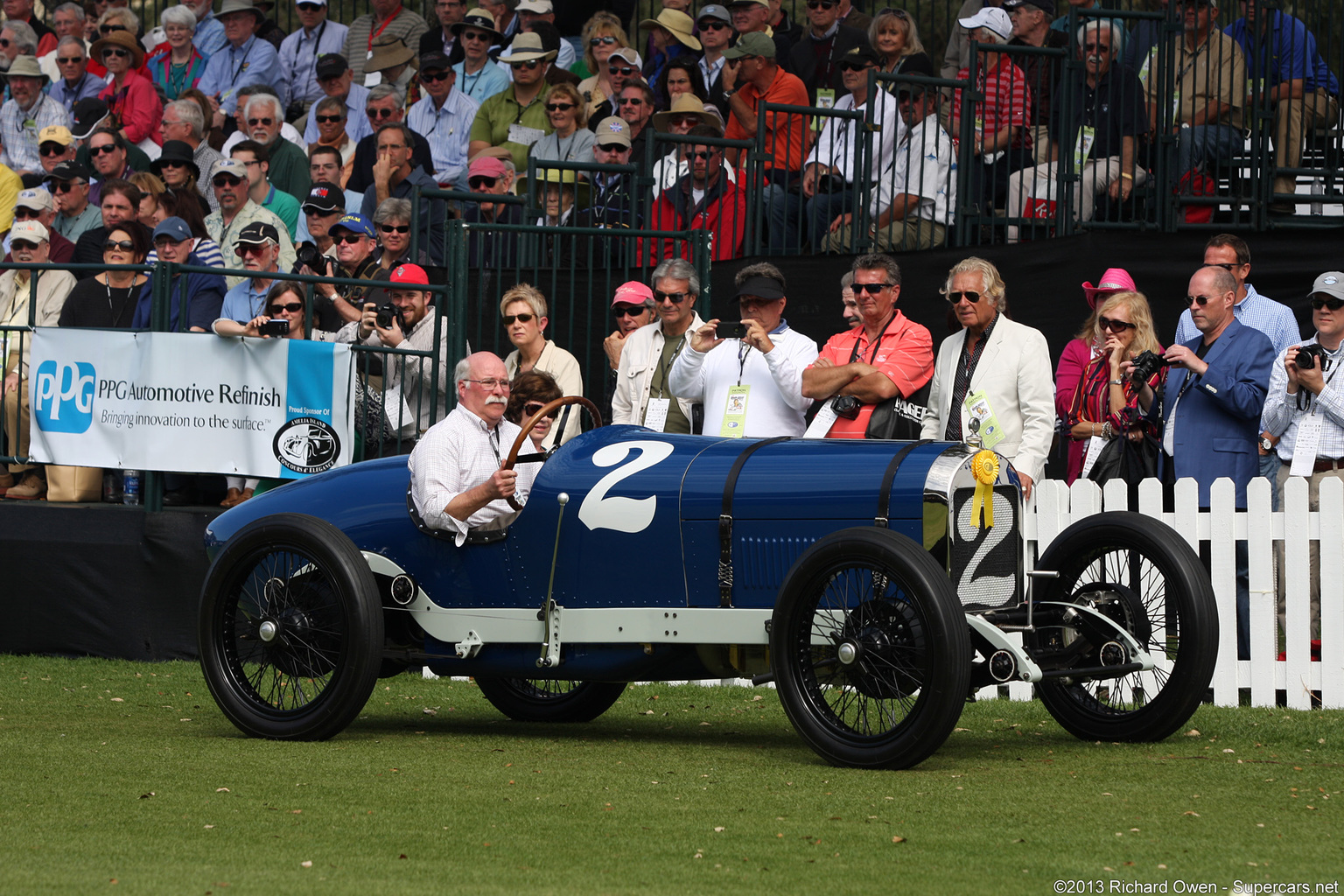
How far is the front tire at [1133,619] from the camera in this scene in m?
6.71

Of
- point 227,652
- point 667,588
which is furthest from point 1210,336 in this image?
point 227,652

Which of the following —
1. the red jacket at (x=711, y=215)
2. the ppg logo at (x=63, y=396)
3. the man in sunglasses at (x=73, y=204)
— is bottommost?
the ppg logo at (x=63, y=396)

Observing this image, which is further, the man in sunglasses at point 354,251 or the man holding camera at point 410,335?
the man in sunglasses at point 354,251

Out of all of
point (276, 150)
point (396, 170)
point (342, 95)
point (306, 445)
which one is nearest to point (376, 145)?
point (396, 170)

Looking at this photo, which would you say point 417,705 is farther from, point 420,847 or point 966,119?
point 966,119

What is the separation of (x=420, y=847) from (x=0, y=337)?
761 centimetres

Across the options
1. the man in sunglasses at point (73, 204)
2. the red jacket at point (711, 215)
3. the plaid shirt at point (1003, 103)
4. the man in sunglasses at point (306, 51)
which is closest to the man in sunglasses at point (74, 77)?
the man in sunglasses at point (306, 51)

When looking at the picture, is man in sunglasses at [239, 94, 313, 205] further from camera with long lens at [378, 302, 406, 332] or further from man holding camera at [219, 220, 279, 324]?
camera with long lens at [378, 302, 406, 332]

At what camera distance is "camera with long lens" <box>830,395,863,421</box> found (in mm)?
8469

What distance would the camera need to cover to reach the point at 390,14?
57.4 ft

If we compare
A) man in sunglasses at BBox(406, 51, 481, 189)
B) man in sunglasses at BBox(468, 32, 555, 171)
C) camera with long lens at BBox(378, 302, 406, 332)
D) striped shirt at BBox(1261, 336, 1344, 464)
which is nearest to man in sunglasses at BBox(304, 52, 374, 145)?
man in sunglasses at BBox(406, 51, 481, 189)

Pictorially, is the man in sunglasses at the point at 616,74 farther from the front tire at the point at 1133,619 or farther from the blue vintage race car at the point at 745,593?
the front tire at the point at 1133,619

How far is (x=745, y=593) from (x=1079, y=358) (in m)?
3.60

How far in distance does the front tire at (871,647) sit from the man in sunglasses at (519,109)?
27.4 ft
